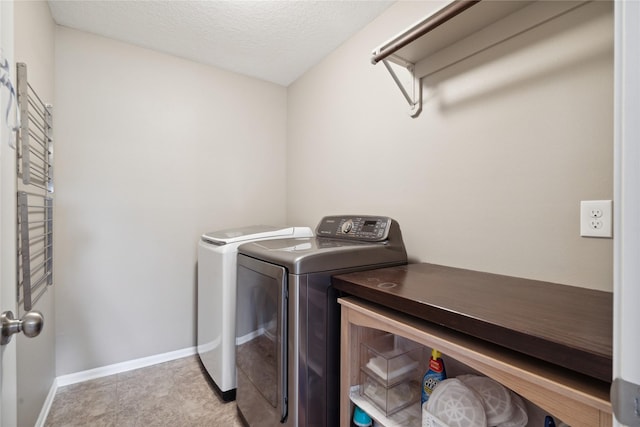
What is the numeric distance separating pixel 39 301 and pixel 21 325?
121 cm

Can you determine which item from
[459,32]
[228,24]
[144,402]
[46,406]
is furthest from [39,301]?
[459,32]

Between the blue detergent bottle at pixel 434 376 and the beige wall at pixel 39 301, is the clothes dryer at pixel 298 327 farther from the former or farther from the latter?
the beige wall at pixel 39 301

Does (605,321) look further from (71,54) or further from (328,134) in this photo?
(71,54)

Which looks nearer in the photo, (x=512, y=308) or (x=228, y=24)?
(x=512, y=308)

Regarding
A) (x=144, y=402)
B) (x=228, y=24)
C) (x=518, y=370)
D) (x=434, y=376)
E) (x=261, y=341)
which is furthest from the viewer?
(x=228, y=24)

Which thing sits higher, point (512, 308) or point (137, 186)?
point (137, 186)

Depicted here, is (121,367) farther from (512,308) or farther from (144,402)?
(512,308)

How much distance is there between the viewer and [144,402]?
1782mm

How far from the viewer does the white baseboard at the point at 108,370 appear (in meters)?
1.78

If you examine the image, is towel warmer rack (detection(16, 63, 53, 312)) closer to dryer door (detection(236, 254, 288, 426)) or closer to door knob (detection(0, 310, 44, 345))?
door knob (detection(0, 310, 44, 345))

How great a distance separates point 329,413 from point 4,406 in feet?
3.22

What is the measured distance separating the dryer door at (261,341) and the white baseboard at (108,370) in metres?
0.96

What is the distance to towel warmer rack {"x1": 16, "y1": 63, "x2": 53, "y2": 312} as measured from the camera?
1.15 meters

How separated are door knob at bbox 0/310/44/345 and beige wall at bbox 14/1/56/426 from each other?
2.64ft
